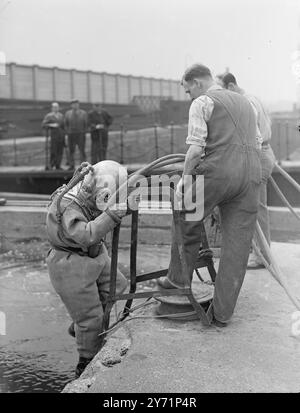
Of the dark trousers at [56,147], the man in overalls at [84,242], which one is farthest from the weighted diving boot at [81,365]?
the dark trousers at [56,147]

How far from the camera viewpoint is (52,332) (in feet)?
16.3

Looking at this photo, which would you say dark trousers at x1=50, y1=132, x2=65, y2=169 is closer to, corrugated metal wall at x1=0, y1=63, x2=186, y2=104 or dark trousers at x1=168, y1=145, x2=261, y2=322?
corrugated metal wall at x1=0, y1=63, x2=186, y2=104

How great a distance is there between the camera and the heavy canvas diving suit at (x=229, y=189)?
147 inches

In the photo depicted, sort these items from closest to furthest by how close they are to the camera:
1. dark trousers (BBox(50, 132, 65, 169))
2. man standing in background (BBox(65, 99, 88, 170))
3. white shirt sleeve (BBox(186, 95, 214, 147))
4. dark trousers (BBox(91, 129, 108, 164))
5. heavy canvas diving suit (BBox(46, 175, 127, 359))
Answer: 1. white shirt sleeve (BBox(186, 95, 214, 147))
2. heavy canvas diving suit (BBox(46, 175, 127, 359))
3. man standing in background (BBox(65, 99, 88, 170))
4. dark trousers (BBox(91, 129, 108, 164))
5. dark trousers (BBox(50, 132, 65, 169))

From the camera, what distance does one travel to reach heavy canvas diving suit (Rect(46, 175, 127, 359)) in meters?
3.78

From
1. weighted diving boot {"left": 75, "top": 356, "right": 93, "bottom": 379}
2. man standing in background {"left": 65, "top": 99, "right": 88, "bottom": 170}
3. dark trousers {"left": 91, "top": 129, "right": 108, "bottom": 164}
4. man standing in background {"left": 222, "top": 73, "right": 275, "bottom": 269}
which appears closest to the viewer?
weighted diving boot {"left": 75, "top": 356, "right": 93, "bottom": 379}

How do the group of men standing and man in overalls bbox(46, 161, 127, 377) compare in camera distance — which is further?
the group of men standing

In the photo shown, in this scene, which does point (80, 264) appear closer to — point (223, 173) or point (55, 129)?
point (223, 173)

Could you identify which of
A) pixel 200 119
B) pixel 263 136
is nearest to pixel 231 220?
pixel 200 119

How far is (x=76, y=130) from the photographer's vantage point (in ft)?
52.1

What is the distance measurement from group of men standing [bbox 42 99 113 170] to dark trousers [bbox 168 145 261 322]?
12.0 metres

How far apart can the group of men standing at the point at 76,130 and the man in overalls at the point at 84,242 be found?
11820 millimetres

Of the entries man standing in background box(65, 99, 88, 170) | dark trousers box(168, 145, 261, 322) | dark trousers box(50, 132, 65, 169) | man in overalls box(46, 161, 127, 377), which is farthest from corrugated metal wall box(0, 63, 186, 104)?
dark trousers box(168, 145, 261, 322)

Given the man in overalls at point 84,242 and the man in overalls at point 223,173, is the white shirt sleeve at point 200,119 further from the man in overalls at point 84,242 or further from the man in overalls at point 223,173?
the man in overalls at point 84,242
